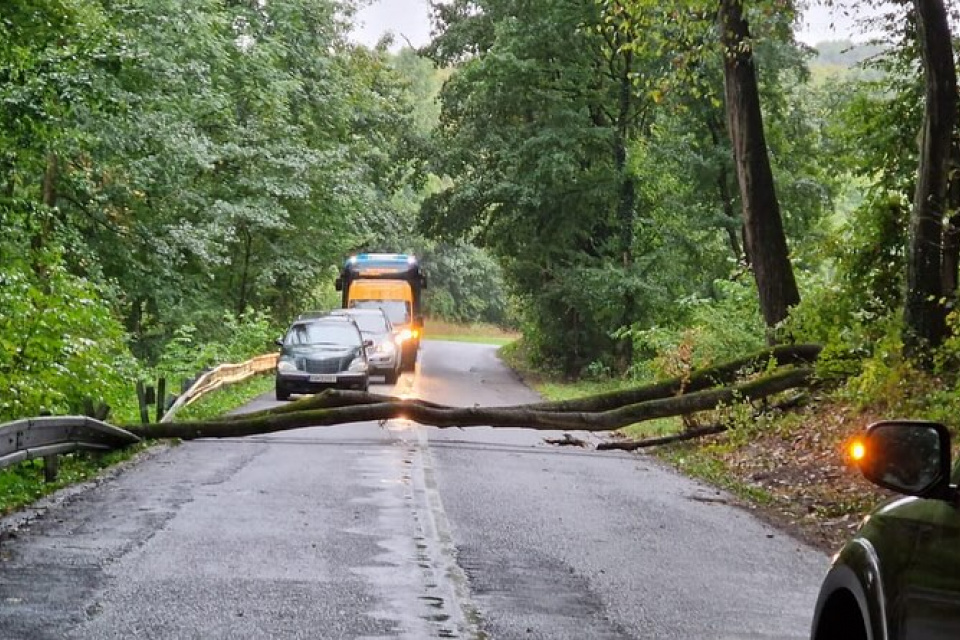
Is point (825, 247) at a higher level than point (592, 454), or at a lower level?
higher

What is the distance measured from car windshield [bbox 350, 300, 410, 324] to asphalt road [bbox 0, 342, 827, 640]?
22.8 meters

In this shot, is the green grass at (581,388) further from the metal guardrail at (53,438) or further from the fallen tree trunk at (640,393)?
the metal guardrail at (53,438)

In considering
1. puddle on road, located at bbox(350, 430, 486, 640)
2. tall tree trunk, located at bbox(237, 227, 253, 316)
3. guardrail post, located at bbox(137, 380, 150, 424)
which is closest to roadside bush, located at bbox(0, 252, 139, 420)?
Answer: guardrail post, located at bbox(137, 380, 150, 424)

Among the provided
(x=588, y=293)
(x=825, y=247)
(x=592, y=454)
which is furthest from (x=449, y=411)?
(x=588, y=293)

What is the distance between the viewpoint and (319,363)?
26.8 metres

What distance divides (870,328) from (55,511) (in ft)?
36.1

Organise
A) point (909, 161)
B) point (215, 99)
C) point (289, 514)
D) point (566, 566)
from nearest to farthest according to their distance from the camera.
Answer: point (566, 566)
point (289, 514)
point (909, 161)
point (215, 99)

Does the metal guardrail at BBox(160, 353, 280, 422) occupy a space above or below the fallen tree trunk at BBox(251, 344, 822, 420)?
below

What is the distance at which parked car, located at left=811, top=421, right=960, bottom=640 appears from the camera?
306cm

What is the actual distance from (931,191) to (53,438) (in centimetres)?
1024

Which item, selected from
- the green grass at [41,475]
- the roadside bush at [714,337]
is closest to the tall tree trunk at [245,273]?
the roadside bush at [714,337]

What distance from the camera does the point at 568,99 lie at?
3694 cm

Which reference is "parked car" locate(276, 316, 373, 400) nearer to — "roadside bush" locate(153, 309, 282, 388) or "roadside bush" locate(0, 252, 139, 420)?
"roadside bush" locate(153, 309, 282, 388)

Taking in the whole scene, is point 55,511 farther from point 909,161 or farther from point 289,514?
point 909,161
